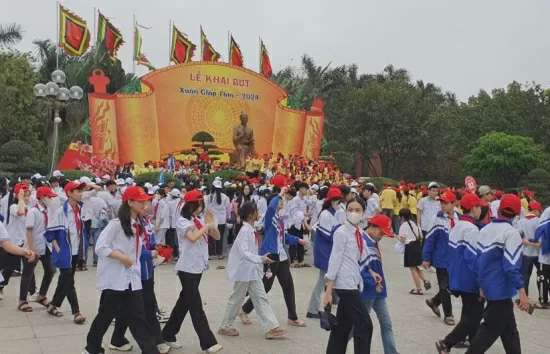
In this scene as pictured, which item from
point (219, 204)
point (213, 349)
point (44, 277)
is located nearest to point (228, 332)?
point (213, 349)

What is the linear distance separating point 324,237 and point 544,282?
12.4ft

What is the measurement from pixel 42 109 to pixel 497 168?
24200 millimetres

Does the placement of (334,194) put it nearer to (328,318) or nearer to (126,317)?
(328,318)

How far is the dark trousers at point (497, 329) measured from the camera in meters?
5.18

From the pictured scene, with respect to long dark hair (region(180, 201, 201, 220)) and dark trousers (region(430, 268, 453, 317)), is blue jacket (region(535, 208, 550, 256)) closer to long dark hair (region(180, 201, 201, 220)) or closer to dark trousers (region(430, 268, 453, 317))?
dark trousers (region(430, 268, 453, 317))

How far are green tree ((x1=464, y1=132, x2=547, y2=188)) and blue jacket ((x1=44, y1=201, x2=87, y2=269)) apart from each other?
2695cm

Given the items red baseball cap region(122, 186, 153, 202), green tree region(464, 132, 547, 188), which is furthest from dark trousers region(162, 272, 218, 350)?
green tree region(464, 132, 547, 188)

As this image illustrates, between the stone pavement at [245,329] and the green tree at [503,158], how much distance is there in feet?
74.8

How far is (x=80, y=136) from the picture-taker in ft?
97.3

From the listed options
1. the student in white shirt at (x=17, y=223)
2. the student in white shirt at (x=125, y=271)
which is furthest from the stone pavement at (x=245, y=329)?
the student in white shirt at (x=125, y=271)

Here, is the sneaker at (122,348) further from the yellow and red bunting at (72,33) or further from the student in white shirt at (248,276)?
the yellow and red bunting at (72,33)

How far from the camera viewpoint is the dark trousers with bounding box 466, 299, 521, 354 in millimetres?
5176

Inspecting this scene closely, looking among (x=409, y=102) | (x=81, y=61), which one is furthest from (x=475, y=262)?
(x=81, y=61)

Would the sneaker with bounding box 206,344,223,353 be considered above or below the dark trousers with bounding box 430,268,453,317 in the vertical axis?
below
